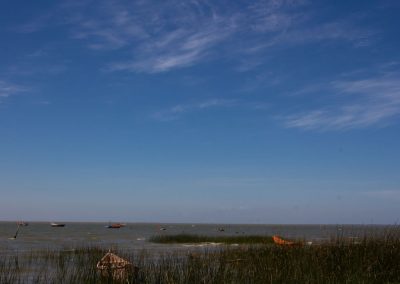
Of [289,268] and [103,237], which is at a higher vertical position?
[289,268]

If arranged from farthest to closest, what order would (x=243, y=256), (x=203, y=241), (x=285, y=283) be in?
1. (x=203, y=241)
2. (x=243, y=256)
3. (x=285, y=283)

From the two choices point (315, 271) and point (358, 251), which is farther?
point (358, 251)

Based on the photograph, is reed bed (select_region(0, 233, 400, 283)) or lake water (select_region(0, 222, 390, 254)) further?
lake water (select_region(0, 222, 390, 254))

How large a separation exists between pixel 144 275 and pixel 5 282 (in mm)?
3259

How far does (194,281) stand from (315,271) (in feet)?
9.86

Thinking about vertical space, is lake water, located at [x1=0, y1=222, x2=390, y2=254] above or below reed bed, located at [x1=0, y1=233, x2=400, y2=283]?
below

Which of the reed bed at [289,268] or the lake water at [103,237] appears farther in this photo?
the lake water at [103,237]

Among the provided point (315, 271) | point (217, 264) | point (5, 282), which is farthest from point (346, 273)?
point (5, 282)

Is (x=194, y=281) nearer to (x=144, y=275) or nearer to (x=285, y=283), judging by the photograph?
(x=144, y=275)

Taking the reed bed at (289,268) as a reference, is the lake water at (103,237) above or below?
below

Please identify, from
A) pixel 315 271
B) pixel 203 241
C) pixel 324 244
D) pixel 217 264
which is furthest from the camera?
pixel 203 241

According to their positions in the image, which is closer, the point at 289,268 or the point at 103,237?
the point at 289,268

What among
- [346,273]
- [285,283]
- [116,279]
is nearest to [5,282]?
[116,279]

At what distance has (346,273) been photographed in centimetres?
1259
